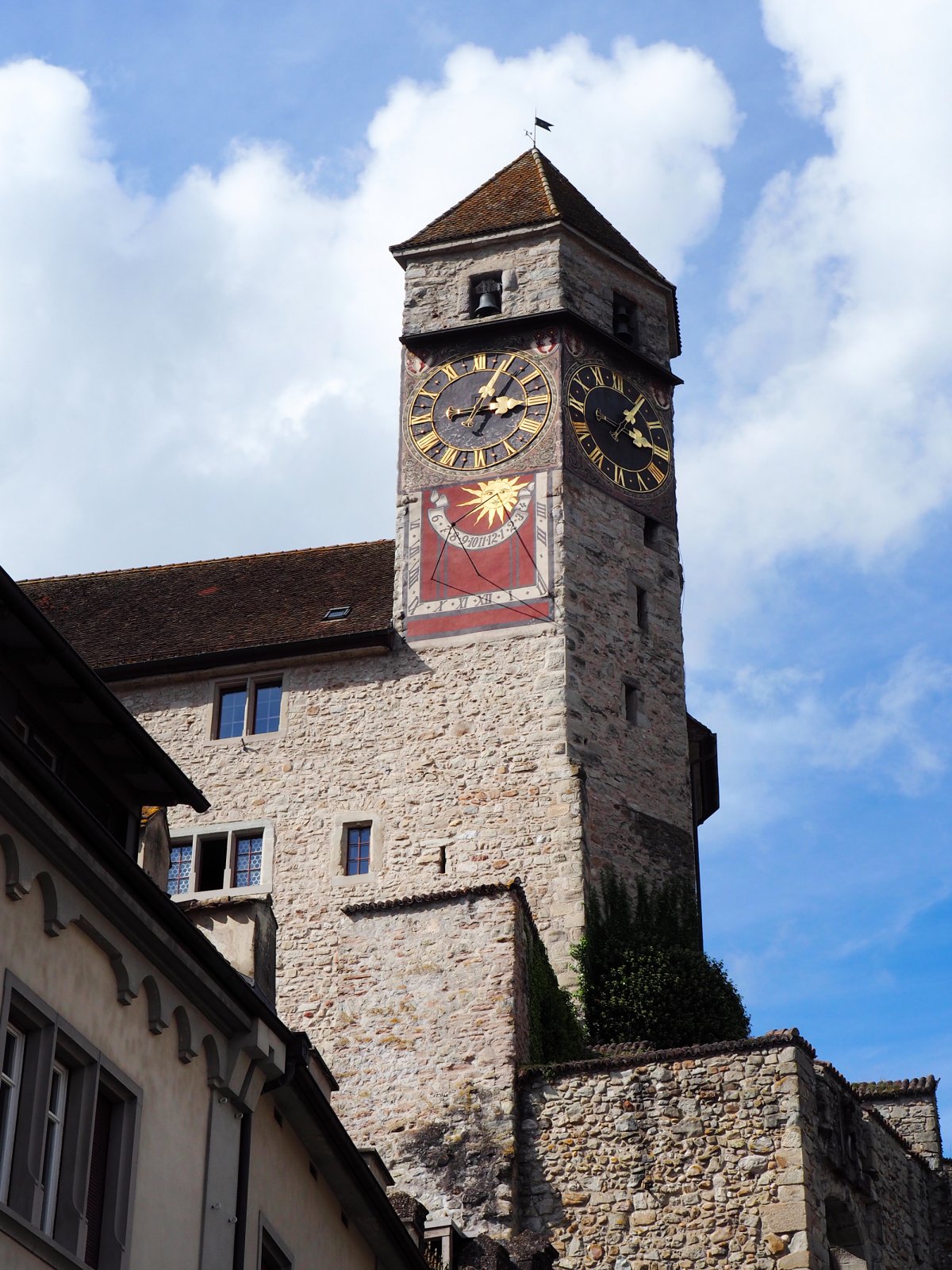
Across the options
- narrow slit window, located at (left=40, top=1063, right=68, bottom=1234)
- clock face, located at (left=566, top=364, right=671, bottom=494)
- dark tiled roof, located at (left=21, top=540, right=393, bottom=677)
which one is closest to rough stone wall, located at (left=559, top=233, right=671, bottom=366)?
clock face, located at (left=566, top=364, right=671, bottom=494)

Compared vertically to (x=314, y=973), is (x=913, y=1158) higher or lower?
lower

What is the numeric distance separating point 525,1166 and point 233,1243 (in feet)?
37.9

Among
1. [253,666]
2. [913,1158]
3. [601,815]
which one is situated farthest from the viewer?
[253,666]

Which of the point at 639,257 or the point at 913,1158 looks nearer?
→ the point at 913,1158

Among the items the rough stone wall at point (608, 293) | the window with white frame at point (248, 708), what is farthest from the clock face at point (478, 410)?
the window with white frame at point (248, 708)

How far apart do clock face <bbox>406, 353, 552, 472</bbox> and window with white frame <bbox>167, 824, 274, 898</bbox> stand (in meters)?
6.72

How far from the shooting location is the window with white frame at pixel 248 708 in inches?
1230

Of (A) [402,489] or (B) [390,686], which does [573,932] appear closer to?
(B) [390,686]

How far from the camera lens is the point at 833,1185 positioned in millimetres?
23891

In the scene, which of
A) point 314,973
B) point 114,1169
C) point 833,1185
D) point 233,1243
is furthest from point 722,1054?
point 114,1169

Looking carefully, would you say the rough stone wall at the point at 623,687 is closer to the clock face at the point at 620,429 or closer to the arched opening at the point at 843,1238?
the clock face at the point at 620,429

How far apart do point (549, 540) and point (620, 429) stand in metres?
3.05

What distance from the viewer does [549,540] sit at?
3145 centimetres

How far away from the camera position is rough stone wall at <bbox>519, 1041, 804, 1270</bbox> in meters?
23.0
